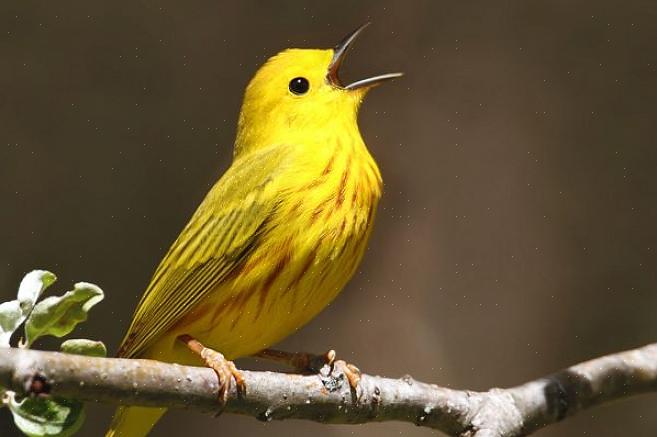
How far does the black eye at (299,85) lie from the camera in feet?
10.7

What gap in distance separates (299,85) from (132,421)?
1118 millimetres

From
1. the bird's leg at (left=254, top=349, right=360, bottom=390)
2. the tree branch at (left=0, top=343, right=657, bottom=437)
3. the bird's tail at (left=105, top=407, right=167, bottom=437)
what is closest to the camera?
the tree branch at (left=0, top=343, right=657, bottom=437)

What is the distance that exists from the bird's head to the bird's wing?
0.15 metres

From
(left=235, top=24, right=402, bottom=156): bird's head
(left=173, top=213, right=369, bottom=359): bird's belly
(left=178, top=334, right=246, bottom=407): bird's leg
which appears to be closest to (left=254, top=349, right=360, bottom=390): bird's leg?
(left=173, top=213, right=369, bottom=359): bird's belly

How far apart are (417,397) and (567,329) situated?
197 cm

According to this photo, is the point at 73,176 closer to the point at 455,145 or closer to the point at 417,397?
the point at 455,145

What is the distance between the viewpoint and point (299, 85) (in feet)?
10.8

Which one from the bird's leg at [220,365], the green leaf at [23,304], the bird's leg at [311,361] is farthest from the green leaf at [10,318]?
the bird's leg at [311,361]

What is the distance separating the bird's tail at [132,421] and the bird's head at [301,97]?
892 mm

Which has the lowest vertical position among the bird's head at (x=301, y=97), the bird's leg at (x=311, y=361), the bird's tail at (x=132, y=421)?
the bird's tail at (x=132, y=421)

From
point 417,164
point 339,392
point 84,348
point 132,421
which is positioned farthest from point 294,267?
point 417,164

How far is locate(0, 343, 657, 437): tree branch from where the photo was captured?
69.2 inches

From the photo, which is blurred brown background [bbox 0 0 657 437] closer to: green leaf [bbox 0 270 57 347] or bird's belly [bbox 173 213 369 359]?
bird's belly [bbox 173 213 369 359]

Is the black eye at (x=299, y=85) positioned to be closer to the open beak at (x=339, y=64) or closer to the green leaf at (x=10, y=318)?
the open beak at (x=339, y=64)
